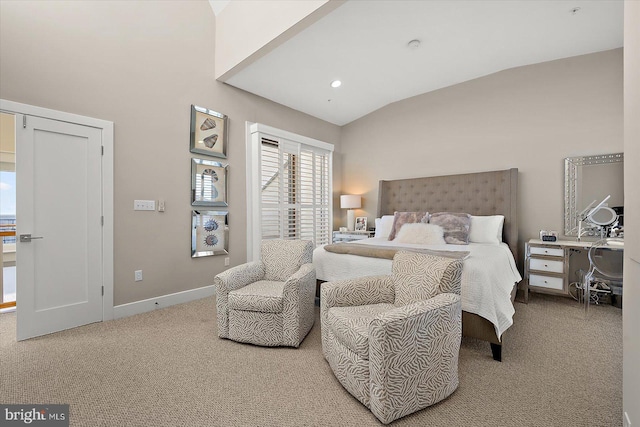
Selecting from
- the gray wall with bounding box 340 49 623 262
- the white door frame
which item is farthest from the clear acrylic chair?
the white door frame

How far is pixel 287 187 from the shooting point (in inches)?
185

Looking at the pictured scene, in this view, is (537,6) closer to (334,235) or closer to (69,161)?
(334,235)

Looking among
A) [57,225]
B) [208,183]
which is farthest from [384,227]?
[57,225]

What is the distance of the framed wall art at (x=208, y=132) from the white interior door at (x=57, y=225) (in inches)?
39.5

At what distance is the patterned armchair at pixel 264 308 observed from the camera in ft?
7.80

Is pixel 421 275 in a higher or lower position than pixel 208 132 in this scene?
lower

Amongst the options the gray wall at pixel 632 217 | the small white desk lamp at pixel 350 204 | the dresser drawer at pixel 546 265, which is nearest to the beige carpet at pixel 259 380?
the gray wall at pixel 632 217

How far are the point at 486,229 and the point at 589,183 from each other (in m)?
1.31

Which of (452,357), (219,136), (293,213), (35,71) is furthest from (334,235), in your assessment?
(35,71)

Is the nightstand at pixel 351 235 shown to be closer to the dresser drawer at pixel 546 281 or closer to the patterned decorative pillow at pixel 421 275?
the dresser drawer at pixel 546 281

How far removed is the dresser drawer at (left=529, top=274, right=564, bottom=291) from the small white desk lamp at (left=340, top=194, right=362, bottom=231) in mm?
2848

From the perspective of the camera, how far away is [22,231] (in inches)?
101

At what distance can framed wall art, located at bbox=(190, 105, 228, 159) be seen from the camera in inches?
143

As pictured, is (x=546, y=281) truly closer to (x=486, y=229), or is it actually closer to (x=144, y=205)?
(x=486, y=229)
